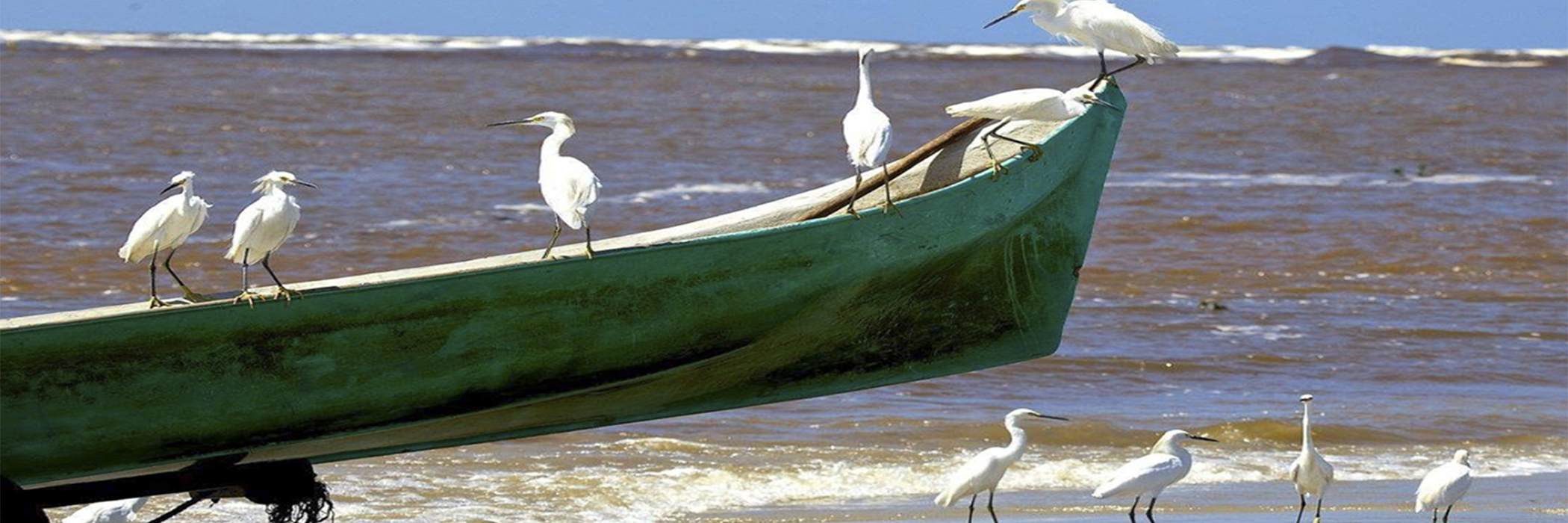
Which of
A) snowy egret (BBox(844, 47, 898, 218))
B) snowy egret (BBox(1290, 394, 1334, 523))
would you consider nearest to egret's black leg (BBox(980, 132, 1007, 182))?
snowy egret (BBox(844, 47, 898, 218))

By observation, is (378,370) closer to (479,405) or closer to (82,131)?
(479,405)

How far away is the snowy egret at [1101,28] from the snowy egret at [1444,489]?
1887 millimetres

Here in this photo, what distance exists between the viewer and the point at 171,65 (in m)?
53.4

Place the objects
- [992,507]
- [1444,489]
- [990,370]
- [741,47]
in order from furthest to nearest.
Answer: [741,47] → [990,370] → [992,507] → [1444,489]

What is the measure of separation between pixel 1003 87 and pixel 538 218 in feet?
109

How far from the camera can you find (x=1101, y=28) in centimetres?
566

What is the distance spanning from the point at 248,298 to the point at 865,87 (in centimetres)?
187

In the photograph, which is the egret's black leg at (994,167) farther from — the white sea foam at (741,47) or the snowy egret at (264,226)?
the white sea foam at (741,47)

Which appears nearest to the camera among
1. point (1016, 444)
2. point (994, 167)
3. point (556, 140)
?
point (994, 167)

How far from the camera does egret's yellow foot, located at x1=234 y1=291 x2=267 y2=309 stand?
502 centimetres

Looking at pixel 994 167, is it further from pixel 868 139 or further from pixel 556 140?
pixel 556 140

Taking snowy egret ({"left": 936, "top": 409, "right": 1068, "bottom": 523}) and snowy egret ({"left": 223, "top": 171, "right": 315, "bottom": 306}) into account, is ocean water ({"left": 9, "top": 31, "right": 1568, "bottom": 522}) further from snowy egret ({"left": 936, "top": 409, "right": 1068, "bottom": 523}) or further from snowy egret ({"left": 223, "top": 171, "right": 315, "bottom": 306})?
snowy egret ({"left": 223, "top": 171, "right": 315, "bottom": 306})

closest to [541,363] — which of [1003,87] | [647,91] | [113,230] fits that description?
[113,230]

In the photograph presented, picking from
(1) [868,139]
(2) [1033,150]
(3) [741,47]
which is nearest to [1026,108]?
(2) [1033,150]
